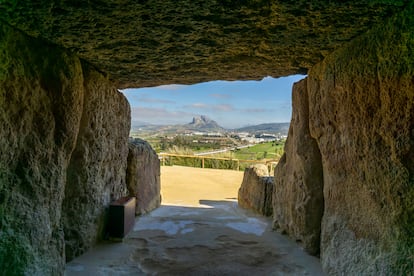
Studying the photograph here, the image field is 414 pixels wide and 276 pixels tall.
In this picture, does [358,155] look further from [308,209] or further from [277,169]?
[277,169]

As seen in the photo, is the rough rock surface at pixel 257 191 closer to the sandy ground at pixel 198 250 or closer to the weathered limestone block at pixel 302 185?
the sandy ground at pixel 198 250

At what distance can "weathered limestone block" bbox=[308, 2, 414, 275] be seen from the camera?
7.40 feet

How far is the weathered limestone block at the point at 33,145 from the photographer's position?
2.37 meters

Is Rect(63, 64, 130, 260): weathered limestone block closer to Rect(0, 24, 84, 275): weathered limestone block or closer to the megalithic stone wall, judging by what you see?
the megalithic stone wall

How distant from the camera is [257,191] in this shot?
6453 mm

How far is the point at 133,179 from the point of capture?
568 centimetres

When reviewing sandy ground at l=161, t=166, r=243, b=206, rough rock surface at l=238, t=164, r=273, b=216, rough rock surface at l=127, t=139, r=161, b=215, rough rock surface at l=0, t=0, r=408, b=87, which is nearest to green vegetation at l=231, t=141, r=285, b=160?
sandy ground at l=161, t=166, r=243, b=206

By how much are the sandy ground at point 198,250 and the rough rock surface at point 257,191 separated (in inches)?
9.1

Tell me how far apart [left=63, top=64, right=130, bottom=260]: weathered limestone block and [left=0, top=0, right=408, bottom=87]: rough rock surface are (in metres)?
0.48

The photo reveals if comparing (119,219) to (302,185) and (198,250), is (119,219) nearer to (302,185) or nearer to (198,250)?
(198,250)

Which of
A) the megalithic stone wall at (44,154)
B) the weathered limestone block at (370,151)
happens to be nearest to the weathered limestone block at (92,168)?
the megalithic stone wall at (44,154)

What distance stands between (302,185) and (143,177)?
3007 mm

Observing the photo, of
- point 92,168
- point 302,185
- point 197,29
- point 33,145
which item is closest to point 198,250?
point 302,185

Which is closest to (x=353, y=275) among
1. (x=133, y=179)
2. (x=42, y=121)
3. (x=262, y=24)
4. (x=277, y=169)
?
(x=262, y=24)
